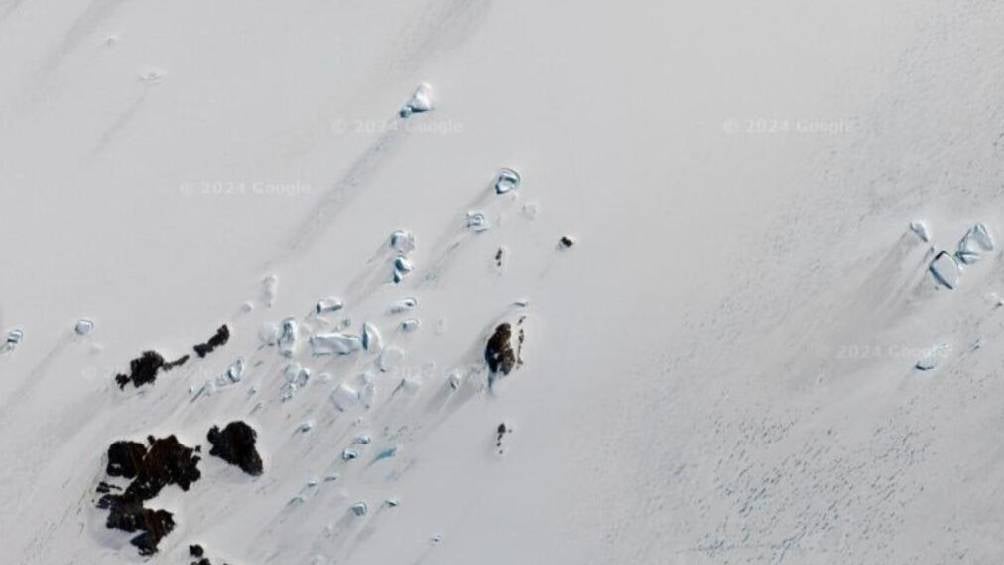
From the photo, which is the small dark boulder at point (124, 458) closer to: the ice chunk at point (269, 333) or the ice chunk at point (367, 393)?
the ice chunk at point (269, 333)

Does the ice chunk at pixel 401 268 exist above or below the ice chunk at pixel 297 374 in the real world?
above

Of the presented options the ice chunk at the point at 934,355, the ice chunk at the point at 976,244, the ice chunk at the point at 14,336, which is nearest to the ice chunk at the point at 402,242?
the ice chunk at the point at 14,336

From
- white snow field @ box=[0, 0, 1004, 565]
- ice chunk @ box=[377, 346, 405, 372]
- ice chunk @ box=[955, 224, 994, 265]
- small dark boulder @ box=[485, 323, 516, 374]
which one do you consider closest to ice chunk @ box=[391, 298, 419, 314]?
white snow field @ box=[0, 0, 1004, 565]

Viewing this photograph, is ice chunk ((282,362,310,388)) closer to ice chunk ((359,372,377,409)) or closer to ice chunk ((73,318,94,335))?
ice chunk ((359,372,377,409))

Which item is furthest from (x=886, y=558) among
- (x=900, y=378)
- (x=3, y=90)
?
(x=3, y=90)

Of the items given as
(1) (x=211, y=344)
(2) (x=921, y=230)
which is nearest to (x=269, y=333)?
(1) (x=211, y=344)

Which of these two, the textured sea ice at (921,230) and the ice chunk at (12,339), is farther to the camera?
the ice chunk at (12,339)
